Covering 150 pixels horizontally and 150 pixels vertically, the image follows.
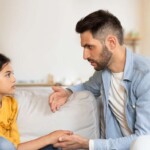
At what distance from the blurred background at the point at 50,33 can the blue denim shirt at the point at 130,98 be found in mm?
1812

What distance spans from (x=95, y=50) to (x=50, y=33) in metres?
2.15

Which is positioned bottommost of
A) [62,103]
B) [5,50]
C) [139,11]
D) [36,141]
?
[36,141]

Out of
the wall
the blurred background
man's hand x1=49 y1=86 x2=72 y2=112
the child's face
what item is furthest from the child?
the wall

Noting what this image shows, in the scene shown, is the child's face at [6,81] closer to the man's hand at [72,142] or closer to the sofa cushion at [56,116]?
the sofa cushion at [56,116]

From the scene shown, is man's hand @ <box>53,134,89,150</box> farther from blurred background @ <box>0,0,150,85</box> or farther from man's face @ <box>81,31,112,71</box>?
blurred background @ <box>0,0,150,85</box>

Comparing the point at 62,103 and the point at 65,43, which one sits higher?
the point at 65,43

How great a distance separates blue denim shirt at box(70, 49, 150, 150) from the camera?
1288 mm

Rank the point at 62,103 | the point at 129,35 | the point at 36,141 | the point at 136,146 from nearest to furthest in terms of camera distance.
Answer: the point at 136,146, the point at 36,141, the point at 62,103, the point at 129,35

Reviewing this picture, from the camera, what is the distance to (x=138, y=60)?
147 cm

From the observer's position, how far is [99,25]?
4.78 feet

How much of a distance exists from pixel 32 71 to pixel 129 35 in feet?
4.34

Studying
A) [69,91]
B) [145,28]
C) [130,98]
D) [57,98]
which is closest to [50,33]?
[145,28]

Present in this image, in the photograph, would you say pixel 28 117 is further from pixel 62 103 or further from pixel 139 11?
pixel 139 11

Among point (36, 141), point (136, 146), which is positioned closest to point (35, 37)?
point (36, 141)
